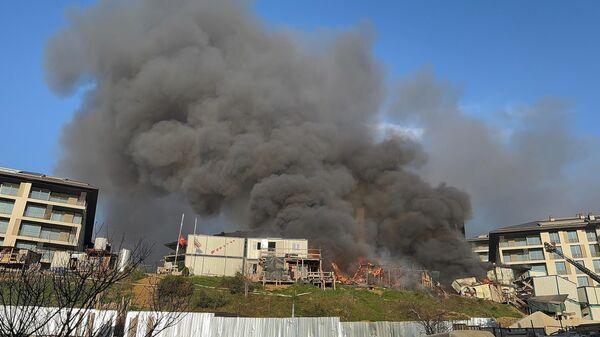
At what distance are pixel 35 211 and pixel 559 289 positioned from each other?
57054mm

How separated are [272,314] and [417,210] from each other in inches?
1272

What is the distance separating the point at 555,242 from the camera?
205ft

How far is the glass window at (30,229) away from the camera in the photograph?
49.1 meters

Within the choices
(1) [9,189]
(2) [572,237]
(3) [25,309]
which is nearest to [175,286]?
(3) [25,309]

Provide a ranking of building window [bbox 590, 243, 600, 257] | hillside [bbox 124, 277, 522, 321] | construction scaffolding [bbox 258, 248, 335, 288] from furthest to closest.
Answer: building window [bbox 590, 243, 600, 257], construction scaffolding [bbox 258, 248, 335, 288], hillside [bbox 124, 277, 522, 321]

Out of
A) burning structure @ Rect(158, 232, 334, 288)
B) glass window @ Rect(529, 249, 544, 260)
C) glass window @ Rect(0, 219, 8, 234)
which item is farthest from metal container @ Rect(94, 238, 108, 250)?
glass window @ Rect(529, 249, 544, 260)

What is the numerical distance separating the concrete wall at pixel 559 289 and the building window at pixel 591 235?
19.1 m

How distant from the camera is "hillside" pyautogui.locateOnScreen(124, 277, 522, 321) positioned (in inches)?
1075

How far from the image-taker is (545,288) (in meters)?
45.2

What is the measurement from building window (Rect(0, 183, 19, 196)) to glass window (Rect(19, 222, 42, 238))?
13.1ft

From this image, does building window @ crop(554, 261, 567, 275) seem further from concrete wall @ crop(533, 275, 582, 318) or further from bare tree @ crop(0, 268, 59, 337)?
bare tree @ crop(0, 268, 59, 337)

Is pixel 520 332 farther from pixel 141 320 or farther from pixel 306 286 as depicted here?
pixel 306 286

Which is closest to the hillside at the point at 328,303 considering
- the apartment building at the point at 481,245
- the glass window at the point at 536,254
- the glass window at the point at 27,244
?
the glass window at the point at 27,244

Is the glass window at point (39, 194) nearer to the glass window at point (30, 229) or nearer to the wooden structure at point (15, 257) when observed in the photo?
the glass window at point (30, 229)
